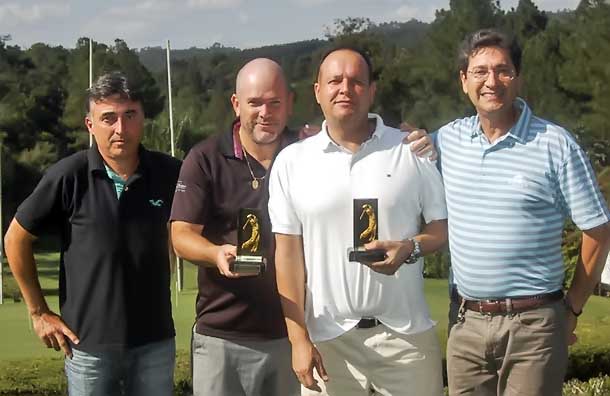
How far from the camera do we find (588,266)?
4.30 meters

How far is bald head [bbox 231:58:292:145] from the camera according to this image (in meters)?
4.34

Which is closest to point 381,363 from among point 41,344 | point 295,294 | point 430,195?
point 295,294

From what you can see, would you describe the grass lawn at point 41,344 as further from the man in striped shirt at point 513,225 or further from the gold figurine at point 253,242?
the gold figurine at point 253,242

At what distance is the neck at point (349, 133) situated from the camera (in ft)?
13.2

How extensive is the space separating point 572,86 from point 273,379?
39745mm

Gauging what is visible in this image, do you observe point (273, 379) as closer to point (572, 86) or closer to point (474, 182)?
point (474, 182)

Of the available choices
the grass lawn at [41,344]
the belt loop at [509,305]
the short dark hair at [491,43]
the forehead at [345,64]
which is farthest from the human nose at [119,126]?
the grass lawn at [41,344]

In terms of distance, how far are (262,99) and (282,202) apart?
555mm

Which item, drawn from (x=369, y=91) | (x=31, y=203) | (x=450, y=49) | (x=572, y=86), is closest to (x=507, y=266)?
(x=369, y=91)

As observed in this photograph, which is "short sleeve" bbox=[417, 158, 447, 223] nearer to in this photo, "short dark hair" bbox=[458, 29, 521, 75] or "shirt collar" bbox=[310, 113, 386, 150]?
"shirt collar" bbox=[310, 113, 386, 150]

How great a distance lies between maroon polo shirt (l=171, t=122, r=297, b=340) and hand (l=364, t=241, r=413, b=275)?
2.04 ft

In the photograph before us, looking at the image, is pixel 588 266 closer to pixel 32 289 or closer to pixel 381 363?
pixel 381 363

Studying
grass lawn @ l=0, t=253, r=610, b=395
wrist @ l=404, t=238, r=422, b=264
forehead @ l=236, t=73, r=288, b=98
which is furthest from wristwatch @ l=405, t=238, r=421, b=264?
grass lawn @ l=0, t=253, r=610, b=395

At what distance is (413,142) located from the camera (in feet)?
13.3
